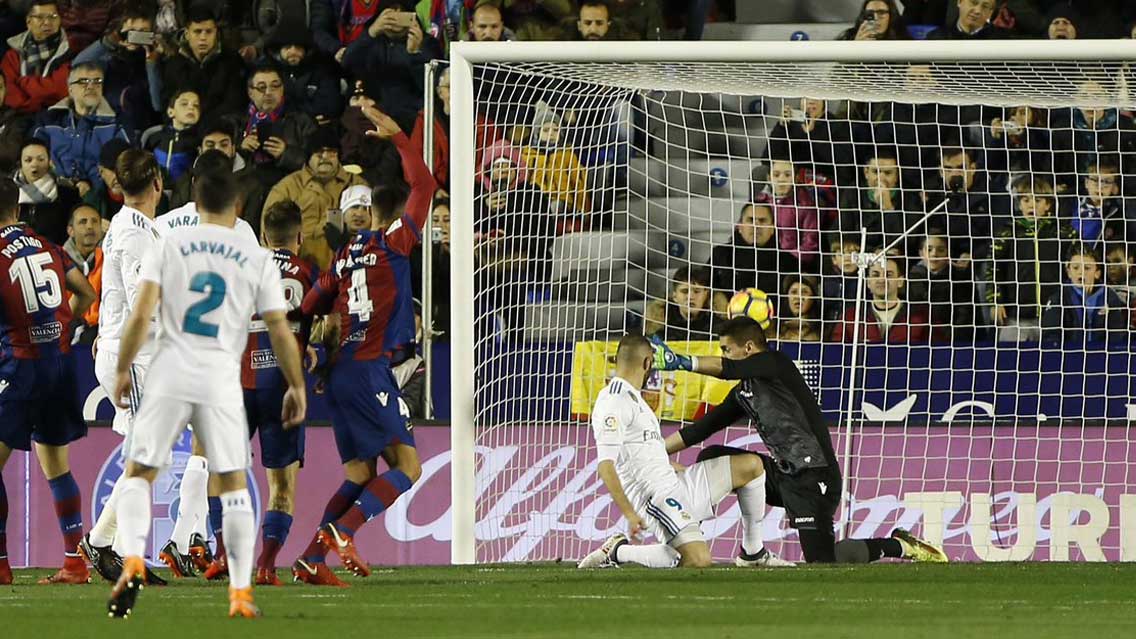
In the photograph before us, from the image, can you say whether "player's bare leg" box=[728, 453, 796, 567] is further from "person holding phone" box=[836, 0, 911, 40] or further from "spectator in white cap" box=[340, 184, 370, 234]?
"person holding phone" box=[836, 0, 911, 40]

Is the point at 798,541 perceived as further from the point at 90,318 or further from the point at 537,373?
the point at 90,318

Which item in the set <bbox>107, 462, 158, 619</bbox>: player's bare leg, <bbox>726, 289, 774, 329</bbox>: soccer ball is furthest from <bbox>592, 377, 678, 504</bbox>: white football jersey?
<bbox>107, 462, 158, 619</bbox>: player's bare leg

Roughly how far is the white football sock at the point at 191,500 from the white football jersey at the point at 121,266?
67cm

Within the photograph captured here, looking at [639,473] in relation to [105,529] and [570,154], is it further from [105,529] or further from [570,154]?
[570,154]

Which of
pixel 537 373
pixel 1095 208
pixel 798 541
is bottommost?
pixel 798 541

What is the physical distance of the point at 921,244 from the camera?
12.6 meters

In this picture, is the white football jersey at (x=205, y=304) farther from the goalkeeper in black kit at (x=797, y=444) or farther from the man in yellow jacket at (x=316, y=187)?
the man in yellow jacket at (x=316, y=187)

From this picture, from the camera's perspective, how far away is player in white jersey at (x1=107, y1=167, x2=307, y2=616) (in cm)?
692

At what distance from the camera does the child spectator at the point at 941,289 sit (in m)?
12.3

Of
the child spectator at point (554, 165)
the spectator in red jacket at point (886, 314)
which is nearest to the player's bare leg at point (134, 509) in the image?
the child spectator at point (554, 165)

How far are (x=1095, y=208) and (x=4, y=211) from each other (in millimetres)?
6874

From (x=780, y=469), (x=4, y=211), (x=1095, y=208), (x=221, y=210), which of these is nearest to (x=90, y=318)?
(x=4, y=211)

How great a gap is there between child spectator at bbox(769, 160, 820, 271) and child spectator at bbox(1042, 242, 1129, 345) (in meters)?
1.52

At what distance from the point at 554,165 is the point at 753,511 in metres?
2.84
